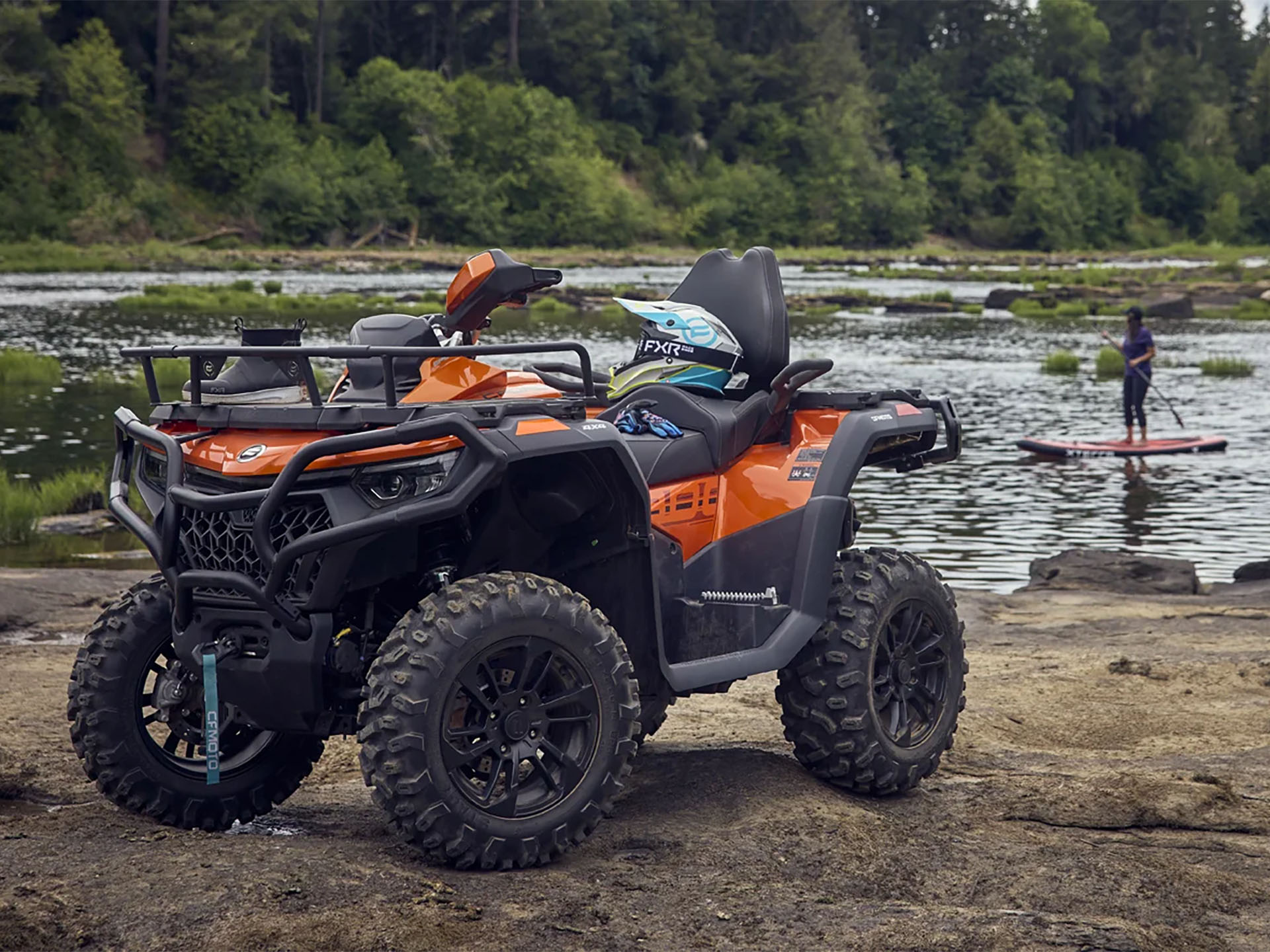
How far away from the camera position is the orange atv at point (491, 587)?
16.8ft

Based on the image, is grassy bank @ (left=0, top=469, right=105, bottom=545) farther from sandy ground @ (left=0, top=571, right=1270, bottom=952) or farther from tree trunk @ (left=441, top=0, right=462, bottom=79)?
tree trunk @ (left=441, top=0, right=462, bottom=79)

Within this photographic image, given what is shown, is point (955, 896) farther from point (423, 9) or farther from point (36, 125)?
point (423, 9)

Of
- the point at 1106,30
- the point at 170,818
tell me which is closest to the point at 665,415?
the point at 170,818

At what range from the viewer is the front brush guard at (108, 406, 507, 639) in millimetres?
5027

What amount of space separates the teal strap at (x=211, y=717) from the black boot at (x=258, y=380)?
34.6 inches

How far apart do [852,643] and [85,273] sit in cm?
6713

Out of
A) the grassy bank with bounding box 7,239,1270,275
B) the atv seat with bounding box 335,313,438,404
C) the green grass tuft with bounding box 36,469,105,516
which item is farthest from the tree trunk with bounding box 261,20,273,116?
the atv seat with bounding box 335,313,438,404

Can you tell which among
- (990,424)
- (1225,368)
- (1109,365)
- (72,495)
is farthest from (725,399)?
(1109,365)

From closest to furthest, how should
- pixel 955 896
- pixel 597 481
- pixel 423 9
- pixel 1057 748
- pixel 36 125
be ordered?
1. pixel 955 896
2. pixel 597 481
3. pixel 1057 748
4. pixel 36 125
5. pixel 423 9

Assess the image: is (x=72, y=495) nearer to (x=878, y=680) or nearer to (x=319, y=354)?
(x=878, y=680)

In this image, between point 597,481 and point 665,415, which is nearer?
point 597,481

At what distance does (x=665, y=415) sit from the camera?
643 centimetres

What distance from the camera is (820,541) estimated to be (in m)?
6.37

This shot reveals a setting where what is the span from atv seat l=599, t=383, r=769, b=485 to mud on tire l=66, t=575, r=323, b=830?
170cm
